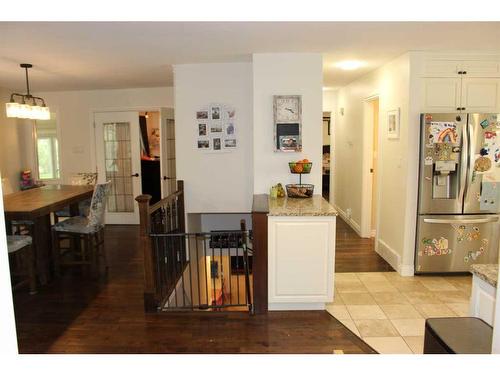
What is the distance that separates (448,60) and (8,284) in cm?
407

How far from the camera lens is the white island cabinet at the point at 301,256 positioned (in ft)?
9.87

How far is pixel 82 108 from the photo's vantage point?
6.15m

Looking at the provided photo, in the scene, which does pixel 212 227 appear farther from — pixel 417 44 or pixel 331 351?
pixel 417 44

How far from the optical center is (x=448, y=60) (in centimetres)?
361

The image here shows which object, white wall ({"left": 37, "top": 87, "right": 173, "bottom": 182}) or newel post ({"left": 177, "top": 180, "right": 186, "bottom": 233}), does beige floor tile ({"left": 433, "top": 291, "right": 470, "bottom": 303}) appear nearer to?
newel post ({"left": 177, "top": 180, "right": 186, "bottom": 233})

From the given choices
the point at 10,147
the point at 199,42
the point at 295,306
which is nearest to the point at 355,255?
the point at 295,306

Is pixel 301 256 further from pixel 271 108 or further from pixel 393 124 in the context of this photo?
pixel 393 124

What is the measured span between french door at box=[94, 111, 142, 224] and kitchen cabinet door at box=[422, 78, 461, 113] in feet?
14.4

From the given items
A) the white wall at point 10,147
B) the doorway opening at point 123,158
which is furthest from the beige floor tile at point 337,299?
the white wall at point 10,147

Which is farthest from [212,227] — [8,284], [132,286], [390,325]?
[8,284]

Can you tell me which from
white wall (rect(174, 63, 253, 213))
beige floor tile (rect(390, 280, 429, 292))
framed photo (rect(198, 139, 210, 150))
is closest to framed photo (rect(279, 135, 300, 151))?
white wall (rect(174, 63, 253, 213))

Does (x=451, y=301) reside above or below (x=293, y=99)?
below

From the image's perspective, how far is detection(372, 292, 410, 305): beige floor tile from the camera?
3262 millimetres
